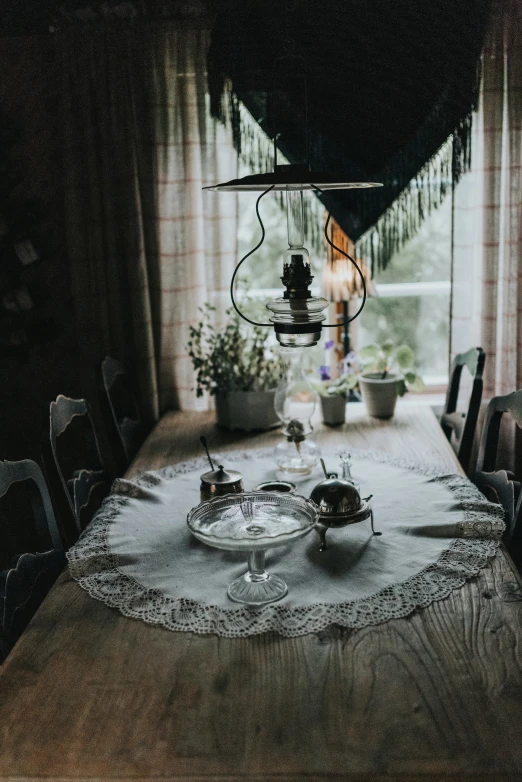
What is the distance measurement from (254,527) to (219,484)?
0.32 meters

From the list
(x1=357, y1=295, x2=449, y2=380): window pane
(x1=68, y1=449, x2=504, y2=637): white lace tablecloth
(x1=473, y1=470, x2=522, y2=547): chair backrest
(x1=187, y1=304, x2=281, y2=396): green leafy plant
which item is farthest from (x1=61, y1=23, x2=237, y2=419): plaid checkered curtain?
(x1=473, y1=470, x2=522, y2=547): chair backrest

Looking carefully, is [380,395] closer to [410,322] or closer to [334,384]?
[334,384]

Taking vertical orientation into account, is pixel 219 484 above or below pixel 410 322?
below

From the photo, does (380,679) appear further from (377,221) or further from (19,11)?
(19,11)

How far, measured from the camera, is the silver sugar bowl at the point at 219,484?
1.73 meters

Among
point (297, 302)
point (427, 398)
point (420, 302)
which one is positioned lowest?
point (427, 398)

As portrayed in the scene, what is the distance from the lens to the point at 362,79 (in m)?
2.59

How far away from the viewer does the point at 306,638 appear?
49.1 inches

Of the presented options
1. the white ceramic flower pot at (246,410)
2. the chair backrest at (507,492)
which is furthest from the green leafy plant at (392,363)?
the chair backrest at (507,492)

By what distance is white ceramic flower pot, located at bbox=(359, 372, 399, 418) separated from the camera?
2.56m

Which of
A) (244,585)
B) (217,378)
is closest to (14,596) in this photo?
(244,585)

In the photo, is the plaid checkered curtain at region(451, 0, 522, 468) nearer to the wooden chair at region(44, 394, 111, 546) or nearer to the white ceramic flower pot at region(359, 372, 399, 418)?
the white ceramic flower pot at region(359, 372, 399, 418)

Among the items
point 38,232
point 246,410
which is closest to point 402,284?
point 246,410

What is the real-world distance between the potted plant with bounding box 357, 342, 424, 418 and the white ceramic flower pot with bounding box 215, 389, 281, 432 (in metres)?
0.34
